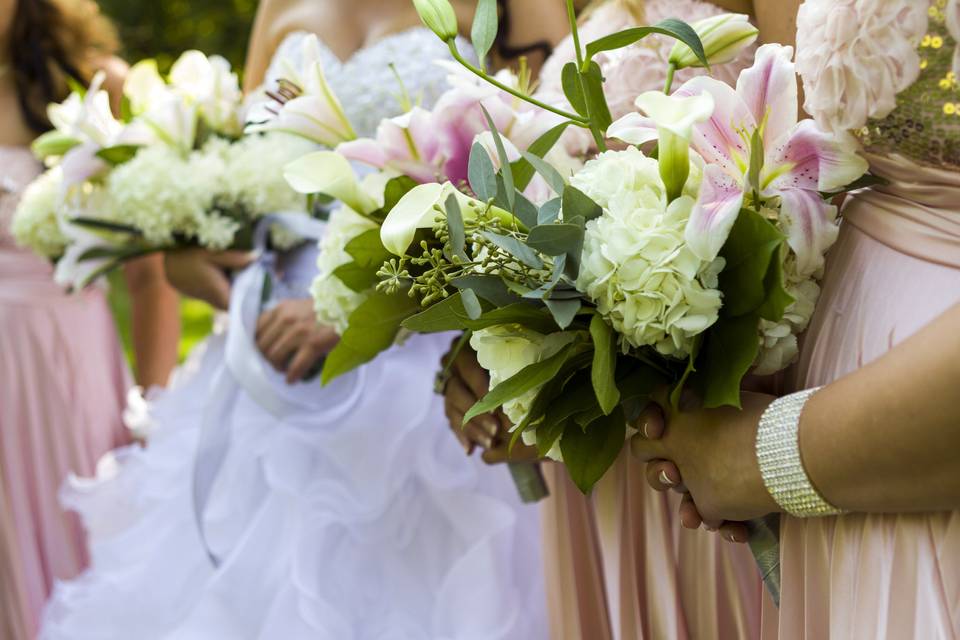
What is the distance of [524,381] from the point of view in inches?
44.2

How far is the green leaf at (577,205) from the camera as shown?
1.11 meters

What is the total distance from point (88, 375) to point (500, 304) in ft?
8.90

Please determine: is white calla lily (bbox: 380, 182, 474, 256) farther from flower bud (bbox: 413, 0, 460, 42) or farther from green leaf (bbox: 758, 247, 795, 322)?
green leaf (bbox: 758, 247, 795, 322)

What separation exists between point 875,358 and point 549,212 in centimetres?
37

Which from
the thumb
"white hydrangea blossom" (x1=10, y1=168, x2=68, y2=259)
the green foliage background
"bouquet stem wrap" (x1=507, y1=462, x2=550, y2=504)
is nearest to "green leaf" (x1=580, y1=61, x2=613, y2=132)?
"bouquet stem wrap" (x1=507, y1=462, x2=550, y2=504)

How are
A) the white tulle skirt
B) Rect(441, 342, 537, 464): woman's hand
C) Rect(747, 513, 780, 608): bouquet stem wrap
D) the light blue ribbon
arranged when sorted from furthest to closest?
the light blue ribbon → the white tulle skirt → Rect(441, 342, 537, 464): woman's hand → Rect(747, 513, 780, 608): bouquet stem wrap

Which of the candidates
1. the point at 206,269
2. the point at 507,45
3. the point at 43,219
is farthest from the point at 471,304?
the point at 43,219

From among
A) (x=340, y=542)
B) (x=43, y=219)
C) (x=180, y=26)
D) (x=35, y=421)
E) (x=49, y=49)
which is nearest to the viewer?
(x=340, y=542)

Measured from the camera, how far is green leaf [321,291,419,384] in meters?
1.45

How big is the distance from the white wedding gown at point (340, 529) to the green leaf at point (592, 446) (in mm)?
809

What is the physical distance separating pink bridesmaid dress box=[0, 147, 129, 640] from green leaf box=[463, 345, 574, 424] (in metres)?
2.63

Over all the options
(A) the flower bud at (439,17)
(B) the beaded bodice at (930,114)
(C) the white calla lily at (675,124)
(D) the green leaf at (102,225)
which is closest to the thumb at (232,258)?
(D) the green leaf at (102,225)

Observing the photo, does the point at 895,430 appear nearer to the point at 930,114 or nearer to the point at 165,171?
the point at 930,114

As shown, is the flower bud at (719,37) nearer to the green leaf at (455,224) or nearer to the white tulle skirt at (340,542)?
the green leaf at (455,224)
